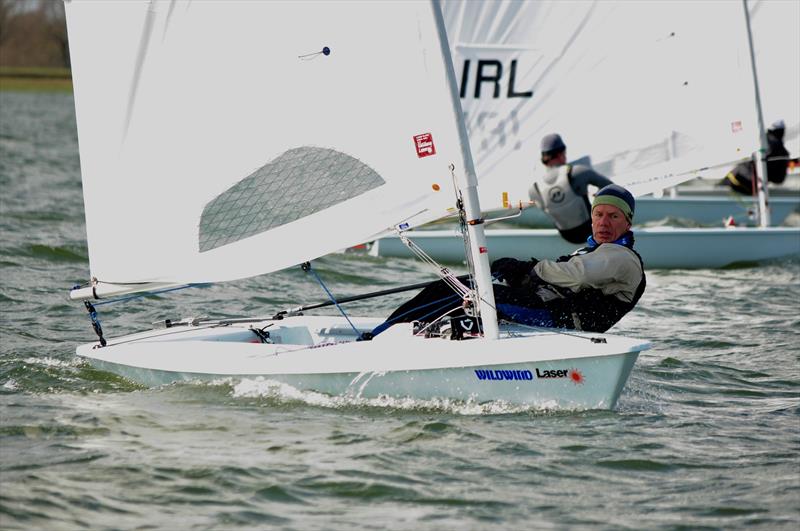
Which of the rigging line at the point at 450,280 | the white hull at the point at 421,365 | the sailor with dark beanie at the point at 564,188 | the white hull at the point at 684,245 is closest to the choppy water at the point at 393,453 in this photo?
the white hull at the point at 421,365

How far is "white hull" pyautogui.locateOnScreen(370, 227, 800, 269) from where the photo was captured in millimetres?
10696

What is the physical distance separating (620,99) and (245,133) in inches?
211

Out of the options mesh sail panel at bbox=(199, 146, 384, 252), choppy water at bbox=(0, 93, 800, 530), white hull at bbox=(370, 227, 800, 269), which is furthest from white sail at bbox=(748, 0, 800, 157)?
mesh sail panel at bbox=(199, 146, 384, 252)

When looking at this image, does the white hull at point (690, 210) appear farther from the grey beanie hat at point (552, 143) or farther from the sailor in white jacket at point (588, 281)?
the sailor in white jacket at point (588, 281)

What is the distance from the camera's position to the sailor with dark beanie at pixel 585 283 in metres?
5.60

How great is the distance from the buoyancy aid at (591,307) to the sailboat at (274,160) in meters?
0.19

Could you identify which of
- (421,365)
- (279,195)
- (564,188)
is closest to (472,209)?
(421,365)

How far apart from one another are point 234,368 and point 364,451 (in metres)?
1.05

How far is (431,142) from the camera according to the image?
5.65 meters

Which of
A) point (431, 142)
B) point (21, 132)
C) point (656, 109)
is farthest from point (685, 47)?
point (21, 132)

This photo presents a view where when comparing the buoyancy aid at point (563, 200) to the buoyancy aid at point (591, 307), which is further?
the buoyancy aid at point (563, 200)

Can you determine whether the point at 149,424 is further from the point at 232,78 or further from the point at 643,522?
the point at 643,522

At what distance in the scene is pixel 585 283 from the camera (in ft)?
18.4

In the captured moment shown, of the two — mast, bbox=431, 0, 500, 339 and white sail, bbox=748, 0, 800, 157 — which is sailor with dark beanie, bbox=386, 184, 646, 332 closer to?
A: mast, bbox=431, 0, 500, 339
